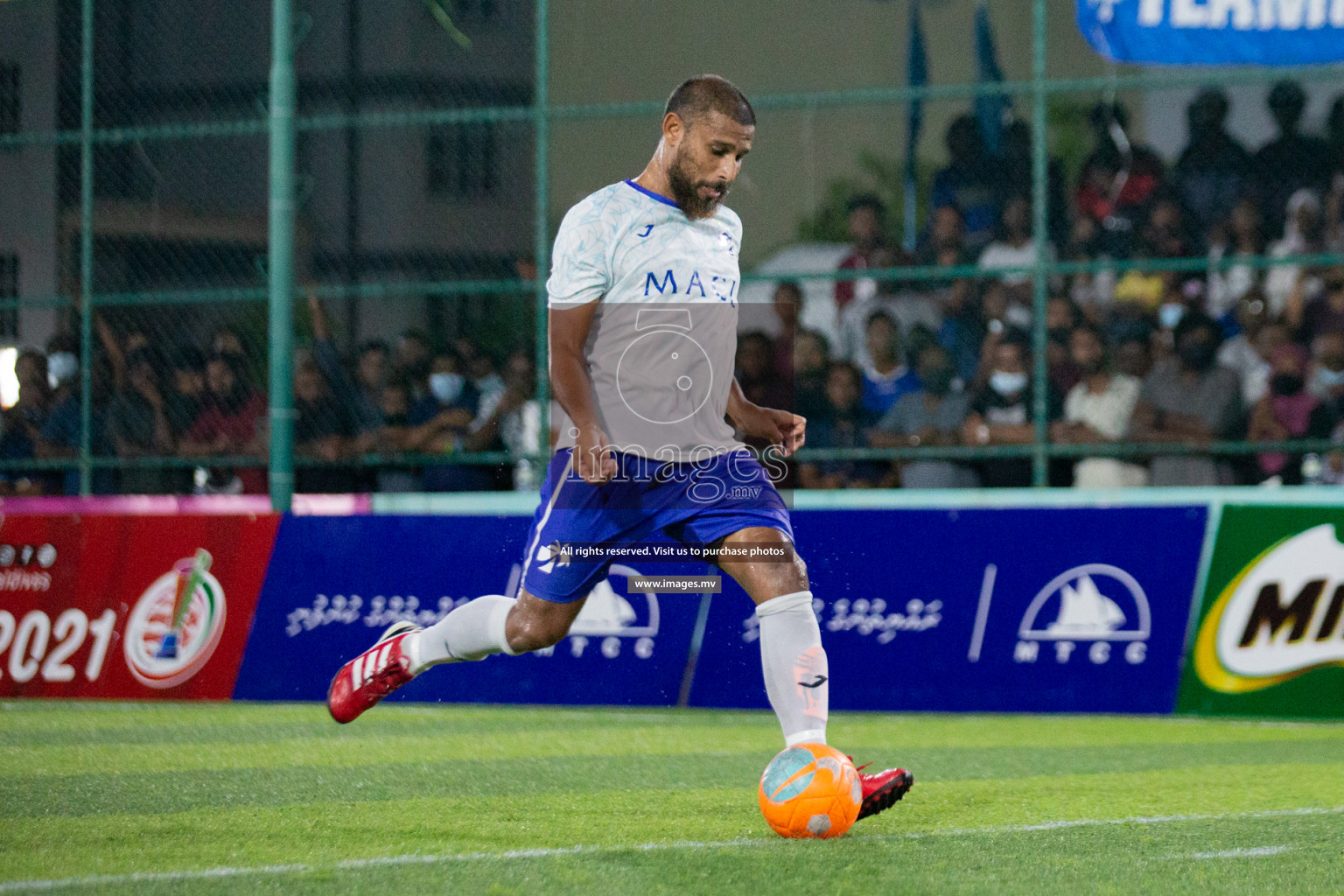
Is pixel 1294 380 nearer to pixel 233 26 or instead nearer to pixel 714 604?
pixel 714 604

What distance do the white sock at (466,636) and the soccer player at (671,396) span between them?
228mm

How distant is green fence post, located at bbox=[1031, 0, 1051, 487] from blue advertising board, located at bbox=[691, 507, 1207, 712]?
0.74m

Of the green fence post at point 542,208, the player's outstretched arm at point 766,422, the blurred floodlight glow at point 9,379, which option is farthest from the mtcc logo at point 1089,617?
the blurred floodlight glow at point 9,379

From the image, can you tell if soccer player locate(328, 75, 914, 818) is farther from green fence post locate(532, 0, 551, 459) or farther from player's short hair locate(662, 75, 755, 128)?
green fence post locate(532, 0, 551, 459)

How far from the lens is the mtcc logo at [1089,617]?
866cm

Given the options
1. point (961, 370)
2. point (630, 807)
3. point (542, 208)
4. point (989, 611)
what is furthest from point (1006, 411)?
point (630, 807)

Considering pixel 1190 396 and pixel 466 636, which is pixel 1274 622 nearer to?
pixel 1190 396

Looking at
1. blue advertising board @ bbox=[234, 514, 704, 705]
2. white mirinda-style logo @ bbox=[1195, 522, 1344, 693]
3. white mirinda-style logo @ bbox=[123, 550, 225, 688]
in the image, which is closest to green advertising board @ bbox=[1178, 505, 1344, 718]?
white mirinda-style logo @ bbox=[1195, 522, 1344, 693]

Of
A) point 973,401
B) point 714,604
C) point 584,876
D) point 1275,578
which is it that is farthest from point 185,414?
point 584,876

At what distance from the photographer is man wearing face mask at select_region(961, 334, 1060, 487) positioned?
9633mm

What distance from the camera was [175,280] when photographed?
1118 cm

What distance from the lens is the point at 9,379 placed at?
37.0 feet

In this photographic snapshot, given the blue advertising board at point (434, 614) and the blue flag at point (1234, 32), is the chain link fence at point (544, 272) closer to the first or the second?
the blue flag at point (1234, 32)

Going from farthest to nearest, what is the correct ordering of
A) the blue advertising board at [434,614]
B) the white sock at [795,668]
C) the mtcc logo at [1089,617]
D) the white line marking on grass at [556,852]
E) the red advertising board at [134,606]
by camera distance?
the red advertising board at [134,606], the blue advertising board at [434,614], the mtcc logo at [1089,617], the white sock at [795,668], the white line marking on grass at [556,852]
